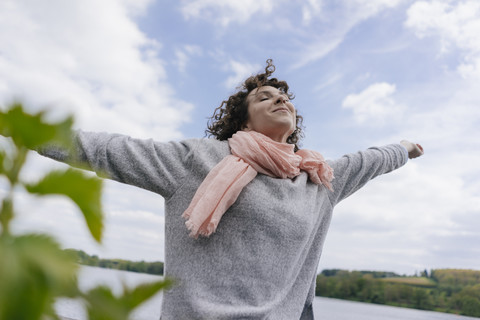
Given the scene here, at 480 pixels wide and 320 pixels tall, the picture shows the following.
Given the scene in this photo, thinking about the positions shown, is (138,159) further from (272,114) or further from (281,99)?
(281,99)

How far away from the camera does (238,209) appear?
221 cm

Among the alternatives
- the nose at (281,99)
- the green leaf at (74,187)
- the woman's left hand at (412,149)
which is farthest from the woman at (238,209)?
the green leaf at (74,187)

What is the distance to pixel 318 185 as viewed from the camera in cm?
257

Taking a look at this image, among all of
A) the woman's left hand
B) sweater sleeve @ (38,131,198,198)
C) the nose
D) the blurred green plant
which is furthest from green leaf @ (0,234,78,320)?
the woman's left hand

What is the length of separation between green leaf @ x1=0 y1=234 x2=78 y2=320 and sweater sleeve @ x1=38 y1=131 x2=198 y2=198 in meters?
1.75

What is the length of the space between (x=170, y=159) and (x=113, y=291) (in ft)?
6.33

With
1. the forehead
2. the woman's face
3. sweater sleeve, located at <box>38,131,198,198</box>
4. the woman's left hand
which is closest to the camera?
sweater sleeve, located at <box>38,131,198,198</box>

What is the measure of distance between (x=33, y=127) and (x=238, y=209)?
1.93 metres

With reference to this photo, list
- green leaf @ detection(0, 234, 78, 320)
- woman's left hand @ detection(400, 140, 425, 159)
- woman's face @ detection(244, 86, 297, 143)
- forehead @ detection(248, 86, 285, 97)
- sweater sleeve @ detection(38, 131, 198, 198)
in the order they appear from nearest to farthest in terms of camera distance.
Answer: green leaf @ detection(0, 234, 78, 320)
sweater sleeve @ detection(38, 131, 198, 198)
woman's face @ detection(244, 86, 297, 143)
forehead @ detection(248, 86, 285, 97)
woman's left hand @ detection(400, 140, 425, 159)

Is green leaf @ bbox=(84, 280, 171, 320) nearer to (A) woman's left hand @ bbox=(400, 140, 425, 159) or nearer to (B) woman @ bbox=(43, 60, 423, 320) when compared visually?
(B) woman @ bbox=(43, 60, 423, 320)

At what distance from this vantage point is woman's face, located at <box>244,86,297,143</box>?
2541mm

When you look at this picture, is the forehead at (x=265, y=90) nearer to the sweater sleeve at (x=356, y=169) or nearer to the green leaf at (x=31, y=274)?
the sweater sleeve at (x=356, y=169)

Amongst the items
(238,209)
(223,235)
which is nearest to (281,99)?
(238,209)

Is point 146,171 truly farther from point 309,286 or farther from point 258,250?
point 309,286
